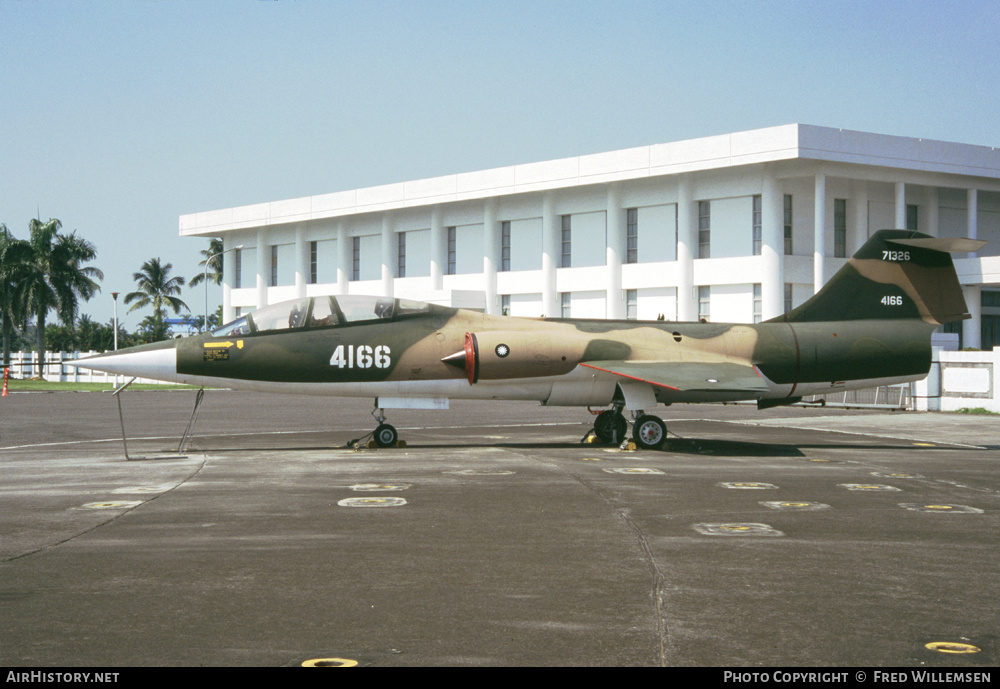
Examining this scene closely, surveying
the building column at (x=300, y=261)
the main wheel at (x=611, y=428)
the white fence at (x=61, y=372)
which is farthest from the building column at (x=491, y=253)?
the main wheel at (x=611, y=428)

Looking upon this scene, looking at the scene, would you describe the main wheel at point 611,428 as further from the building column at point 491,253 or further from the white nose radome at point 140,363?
the building column at point 491,253

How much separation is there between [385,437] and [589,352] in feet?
14.8

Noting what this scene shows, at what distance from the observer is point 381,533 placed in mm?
9703

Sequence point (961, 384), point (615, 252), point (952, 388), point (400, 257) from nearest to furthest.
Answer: point (961, 384) → point (952, 388) → point (615, 252) → point (400, 257)

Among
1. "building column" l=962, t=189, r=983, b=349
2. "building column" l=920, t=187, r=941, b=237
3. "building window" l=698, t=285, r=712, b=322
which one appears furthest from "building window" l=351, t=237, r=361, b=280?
"building column" l=962, t=189, r=983, b=349

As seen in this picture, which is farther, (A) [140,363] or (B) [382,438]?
(B) [382,438]

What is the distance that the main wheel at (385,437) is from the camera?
1953cm

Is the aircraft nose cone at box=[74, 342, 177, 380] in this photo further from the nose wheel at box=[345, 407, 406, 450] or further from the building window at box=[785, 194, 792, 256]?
the building window at box=[785, 194, 792, 256]

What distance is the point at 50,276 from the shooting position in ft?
306

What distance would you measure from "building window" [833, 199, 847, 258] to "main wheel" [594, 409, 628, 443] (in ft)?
123

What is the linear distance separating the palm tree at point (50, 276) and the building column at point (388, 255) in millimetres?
38203

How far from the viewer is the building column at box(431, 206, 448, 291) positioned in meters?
68.9

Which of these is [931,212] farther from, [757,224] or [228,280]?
[228,280]

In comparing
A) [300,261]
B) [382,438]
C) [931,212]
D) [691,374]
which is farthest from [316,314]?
[300,261]
